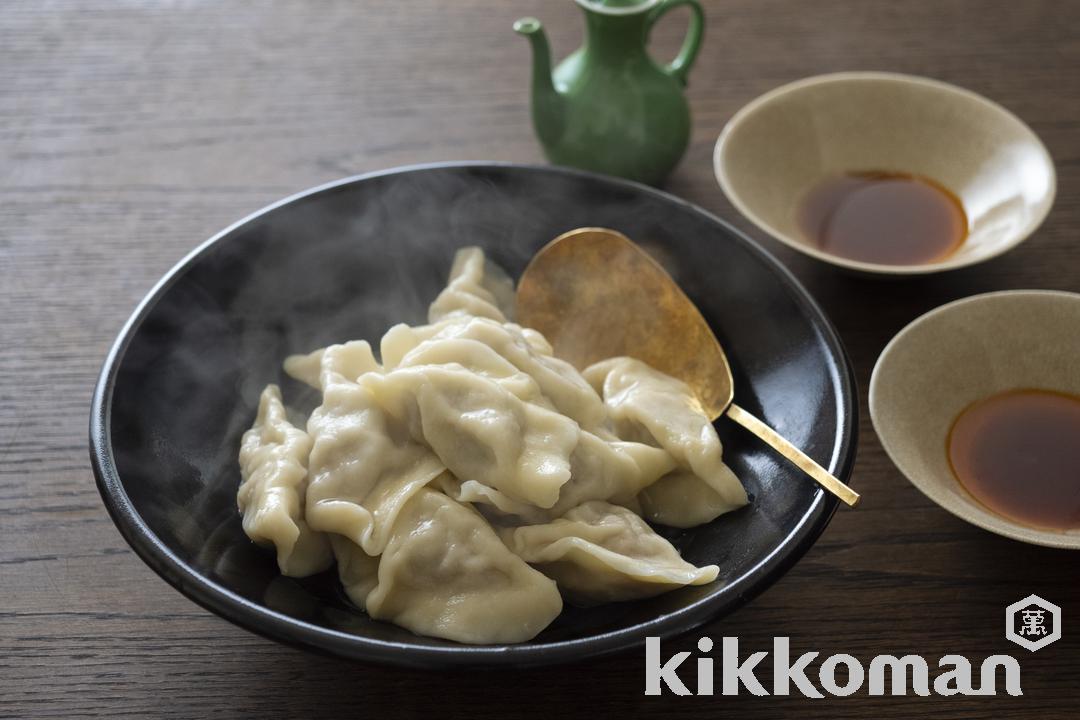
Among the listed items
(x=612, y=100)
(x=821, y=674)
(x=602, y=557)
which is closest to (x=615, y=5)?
(x=612, y=100)

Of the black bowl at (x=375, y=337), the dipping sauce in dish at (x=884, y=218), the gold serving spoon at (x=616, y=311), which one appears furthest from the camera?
the dipping sauce in dish at (x=884, y=218)

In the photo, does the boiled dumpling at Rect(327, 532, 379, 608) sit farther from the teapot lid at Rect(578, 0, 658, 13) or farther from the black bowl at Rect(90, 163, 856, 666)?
the teapot lid at Rect(578, 0, 658, 13)

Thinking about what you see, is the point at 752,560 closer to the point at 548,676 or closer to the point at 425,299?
the point at 548,676

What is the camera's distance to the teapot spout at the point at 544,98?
2.19 m

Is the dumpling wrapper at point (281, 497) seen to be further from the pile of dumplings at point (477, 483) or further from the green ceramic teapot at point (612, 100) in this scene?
the green ceramic teapot at point (612, 100)

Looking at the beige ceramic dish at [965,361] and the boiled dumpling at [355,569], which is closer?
the boiled dumpling at [355,569]

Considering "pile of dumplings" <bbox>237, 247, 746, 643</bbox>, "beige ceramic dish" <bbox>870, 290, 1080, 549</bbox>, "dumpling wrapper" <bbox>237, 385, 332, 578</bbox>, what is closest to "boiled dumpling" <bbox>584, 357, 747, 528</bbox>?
"pile of dumplings" <bbox>237, 247, 746, 643</bbox>

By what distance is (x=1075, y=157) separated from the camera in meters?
2.45

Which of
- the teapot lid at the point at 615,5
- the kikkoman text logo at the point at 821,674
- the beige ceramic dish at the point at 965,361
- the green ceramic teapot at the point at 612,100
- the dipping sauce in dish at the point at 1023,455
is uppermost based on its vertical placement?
the teapot lid at the point at 615,5

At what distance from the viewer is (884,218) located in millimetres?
2256

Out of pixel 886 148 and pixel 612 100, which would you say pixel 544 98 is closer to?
pixel 612 100

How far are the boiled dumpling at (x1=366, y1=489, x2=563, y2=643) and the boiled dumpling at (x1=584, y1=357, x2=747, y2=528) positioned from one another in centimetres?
29

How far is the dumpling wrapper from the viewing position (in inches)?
55.5

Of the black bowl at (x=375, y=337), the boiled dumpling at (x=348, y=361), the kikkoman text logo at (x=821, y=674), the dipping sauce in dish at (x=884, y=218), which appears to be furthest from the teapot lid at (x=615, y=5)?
the kikkoman text logo at (x=821, y=674)
